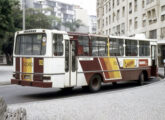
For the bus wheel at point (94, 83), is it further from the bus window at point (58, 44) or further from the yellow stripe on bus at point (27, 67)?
the yellow stripe on bus at point (27, 67)

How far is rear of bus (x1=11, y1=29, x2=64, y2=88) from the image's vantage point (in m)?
12.0

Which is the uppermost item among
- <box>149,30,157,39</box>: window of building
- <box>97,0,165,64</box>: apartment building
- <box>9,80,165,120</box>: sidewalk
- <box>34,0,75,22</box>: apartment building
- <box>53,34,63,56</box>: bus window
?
<box>34,0,75,22</box>: apartment building

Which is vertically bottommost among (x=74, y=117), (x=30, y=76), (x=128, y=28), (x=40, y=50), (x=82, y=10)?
(x=74, y=117)

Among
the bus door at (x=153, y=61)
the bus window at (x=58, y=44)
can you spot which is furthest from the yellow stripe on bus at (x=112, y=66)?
the bus door at (x=153, y=61)

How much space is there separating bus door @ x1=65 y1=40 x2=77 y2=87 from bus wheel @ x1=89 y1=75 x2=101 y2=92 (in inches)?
49.9

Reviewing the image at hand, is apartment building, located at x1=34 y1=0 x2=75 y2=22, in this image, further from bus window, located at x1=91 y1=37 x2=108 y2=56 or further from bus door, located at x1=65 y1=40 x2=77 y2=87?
bus door, located at x1=65 y1=40 x2=77 y2=87

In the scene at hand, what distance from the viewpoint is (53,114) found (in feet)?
25.9

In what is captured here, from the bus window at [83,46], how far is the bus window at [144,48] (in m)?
5.24

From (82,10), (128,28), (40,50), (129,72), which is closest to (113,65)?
(129,72)

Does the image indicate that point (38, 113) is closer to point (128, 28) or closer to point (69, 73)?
point (69, 73)

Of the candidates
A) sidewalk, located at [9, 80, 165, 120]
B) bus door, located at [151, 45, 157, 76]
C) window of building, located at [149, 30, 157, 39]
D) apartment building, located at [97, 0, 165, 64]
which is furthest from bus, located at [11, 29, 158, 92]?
window of building, located at [149, 30, 157, 39]

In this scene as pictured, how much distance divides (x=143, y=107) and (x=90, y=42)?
19.2 feet

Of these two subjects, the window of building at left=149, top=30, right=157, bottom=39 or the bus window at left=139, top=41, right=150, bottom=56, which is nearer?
the bus window at left=139, top=41, right=150, bottom=56

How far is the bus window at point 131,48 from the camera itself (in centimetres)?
1692
